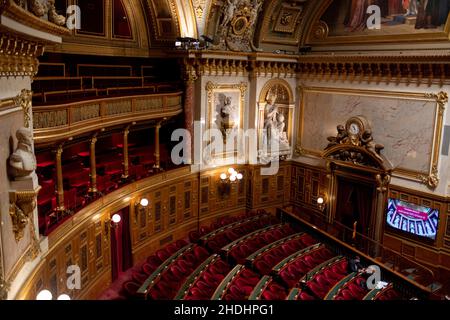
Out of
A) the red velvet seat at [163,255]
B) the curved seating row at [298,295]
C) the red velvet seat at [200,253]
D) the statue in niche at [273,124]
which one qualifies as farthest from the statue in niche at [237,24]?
the curved seating row at [298,295]

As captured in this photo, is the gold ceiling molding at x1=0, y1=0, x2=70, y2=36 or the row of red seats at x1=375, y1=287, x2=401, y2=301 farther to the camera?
the row of red seats at x1=375, y1=287, x2=401, y2=301

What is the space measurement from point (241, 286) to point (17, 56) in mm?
7492

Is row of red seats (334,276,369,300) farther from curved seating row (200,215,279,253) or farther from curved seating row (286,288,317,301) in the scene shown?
curved seating row (200,215,279,253)

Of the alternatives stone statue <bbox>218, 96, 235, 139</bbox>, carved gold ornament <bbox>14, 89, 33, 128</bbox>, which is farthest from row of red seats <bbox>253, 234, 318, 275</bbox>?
carved gold ornament <bbox>14, 89, 33, 128</bbox>

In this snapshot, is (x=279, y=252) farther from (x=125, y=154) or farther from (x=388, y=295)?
(x=125, y=154)

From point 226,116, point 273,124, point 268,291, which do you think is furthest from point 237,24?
point 268,291

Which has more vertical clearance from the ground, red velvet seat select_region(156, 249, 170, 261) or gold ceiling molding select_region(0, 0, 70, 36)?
gold ceiling molding select_region(0, 0, 70, 36)

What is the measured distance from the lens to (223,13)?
575 inches

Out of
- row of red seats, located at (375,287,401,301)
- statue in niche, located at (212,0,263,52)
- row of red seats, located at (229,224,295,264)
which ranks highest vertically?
statue in niche, located at (212,0,263,52)

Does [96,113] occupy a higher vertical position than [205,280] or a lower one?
higher

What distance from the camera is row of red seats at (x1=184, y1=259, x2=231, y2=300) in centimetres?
1005

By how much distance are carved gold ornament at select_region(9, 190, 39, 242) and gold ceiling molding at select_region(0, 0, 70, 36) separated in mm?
2652

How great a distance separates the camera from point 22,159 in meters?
6.44

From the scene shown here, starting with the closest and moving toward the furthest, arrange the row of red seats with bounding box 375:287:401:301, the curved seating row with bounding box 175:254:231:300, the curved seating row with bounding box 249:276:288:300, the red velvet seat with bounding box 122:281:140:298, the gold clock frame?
the curved seating row with bounding box 175:254:231:300, the curved seating row with bounding box 249:276:288:300, the red velvet seat with bounding box 122:281:140:298, the row of red seats with bounding box 375:287:401:301, the gold clock frame
